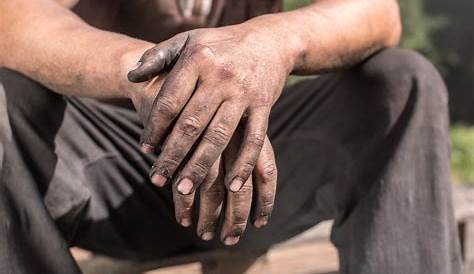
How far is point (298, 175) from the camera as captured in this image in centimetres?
125

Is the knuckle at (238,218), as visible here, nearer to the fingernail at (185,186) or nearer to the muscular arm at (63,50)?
the fingernail at (185,186)

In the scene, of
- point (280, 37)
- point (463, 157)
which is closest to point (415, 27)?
point (463, 157)

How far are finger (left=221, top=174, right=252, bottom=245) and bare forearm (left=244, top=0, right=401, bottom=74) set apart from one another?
0.21 meters

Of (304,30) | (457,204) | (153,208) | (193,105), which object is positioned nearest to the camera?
(193,105)

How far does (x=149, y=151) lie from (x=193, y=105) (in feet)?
0.29

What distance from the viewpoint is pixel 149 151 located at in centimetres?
87

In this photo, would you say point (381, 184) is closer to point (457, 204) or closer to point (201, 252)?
point (201, 252)

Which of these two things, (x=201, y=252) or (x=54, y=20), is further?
(x=201, y=252)

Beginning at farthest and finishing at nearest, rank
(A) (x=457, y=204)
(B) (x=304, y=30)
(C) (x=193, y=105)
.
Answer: (A) (x=457, y=204) < (B) (x=304, y=30) < (C) (x=193, y=105)

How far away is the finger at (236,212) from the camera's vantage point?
0.87 metres

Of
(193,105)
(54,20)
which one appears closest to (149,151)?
(193,105)

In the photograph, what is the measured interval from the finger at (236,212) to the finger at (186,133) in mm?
60

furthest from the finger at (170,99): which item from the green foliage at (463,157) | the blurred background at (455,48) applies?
the blurred background at (455,48)

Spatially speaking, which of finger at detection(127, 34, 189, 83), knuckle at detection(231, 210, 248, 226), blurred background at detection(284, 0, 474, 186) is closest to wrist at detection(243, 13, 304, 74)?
finger at detection(127, 34, 189, 83)
